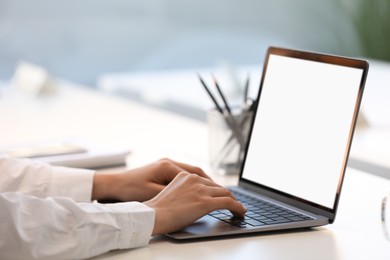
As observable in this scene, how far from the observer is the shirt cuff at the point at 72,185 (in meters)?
1.53

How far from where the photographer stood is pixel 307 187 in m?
1.41

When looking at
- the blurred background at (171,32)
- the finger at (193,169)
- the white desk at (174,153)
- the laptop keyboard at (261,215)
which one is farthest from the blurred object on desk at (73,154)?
the blurred background at (171,32)

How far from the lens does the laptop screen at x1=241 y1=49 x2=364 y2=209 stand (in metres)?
1.37

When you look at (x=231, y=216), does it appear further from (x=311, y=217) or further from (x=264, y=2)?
(x=264, y=2)

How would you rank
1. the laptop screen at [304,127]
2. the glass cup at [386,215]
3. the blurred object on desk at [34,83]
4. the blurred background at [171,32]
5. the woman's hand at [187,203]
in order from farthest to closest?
the blurred background at [171,32], the blurred object on desk at [34,83], the laptop screen at [304,127], the woman's hand at [187,203], the glass cup at [386,215]

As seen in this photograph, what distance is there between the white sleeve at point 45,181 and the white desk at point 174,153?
1.02ft

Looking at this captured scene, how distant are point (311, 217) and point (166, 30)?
410 cm

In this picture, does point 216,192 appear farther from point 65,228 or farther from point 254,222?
point 65,228

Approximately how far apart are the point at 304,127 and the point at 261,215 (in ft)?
0.65

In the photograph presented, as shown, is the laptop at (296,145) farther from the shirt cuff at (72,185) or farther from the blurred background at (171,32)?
the blurred background at (171,32)

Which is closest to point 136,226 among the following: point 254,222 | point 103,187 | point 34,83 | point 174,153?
point 254,222

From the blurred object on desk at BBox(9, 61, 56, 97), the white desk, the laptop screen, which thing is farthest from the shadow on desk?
the blurred object on desk at BBox(9, 61, 56, 97)

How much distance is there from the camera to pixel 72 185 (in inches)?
60.5

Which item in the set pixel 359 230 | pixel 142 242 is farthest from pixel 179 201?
pixel 359 230
